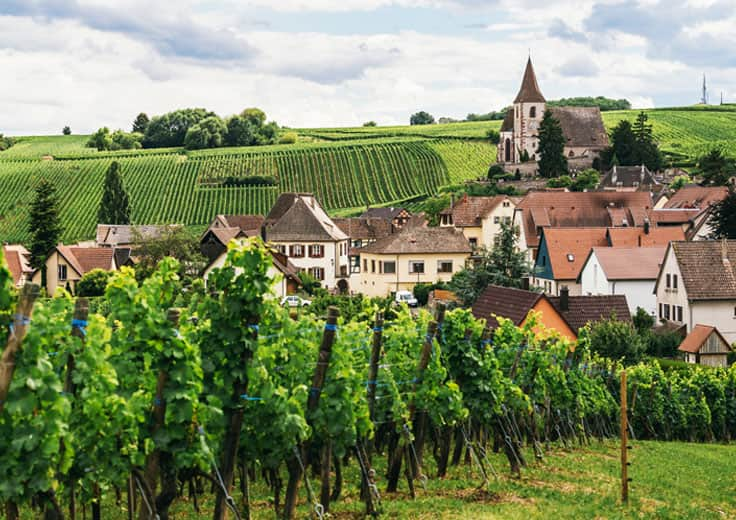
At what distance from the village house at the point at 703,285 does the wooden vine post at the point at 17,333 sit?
163 ft

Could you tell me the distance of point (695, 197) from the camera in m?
97.1

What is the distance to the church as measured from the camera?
150 m

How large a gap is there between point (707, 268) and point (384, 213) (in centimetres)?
6223

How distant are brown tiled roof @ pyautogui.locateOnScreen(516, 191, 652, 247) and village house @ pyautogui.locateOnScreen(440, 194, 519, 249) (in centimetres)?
362

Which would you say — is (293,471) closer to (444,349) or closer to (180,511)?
(180,511)

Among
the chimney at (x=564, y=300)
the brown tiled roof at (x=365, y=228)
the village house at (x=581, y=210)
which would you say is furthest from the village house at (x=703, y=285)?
the brown tiled roof at (x=365, y=228)

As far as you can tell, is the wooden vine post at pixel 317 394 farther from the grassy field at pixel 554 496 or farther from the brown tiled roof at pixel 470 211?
the brown tiled roof at pixel 470 211

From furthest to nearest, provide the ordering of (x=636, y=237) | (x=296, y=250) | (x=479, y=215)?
(x=479, y=215) < (x=296, y=250) < (x=636, y=237)

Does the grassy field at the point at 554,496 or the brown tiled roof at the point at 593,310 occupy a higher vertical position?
the brown tiled roof at the point at 593,310

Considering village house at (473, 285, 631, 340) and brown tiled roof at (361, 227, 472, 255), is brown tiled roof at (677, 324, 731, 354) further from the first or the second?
brown tiled roof at (361, 227, 472, 255)

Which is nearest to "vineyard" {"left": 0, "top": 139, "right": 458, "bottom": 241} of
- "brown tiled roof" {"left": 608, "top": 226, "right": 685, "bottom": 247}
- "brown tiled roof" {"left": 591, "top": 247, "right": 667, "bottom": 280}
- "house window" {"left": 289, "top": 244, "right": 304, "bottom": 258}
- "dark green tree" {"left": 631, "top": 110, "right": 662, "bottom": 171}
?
"dark green tree" {"left": 631, "top": 110, "right": 662, "bottom": 171}

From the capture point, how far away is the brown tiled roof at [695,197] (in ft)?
311

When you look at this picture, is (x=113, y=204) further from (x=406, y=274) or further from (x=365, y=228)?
(x=406, y=274)

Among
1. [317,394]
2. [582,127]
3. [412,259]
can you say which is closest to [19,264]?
[412,259]
